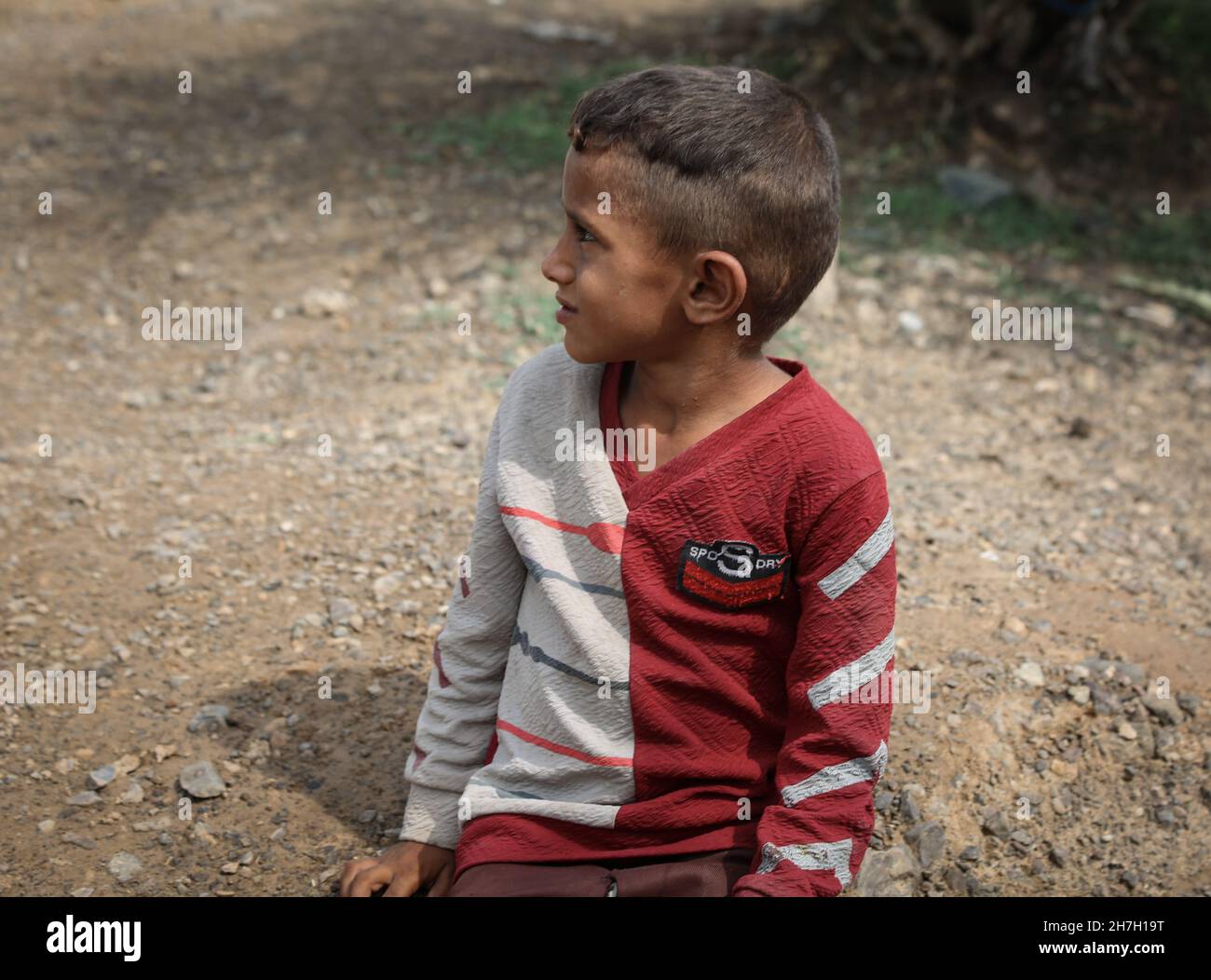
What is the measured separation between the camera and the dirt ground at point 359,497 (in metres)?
2.73

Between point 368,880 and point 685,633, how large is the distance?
30.6 inches

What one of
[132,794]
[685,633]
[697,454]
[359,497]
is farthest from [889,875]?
[359,497]

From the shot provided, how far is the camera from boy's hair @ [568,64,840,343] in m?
1.88

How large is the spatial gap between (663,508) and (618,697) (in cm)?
33

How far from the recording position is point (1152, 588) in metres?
3.54

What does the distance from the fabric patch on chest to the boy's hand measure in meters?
0.77

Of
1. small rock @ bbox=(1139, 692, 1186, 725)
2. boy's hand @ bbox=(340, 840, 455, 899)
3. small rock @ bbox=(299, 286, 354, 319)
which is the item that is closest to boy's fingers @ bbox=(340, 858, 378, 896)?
boy's hand @ bbox=(340, 840, 455, 899)

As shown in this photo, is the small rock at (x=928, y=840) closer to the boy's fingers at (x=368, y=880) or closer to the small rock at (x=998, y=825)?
the small rock at (x=998, y=825)

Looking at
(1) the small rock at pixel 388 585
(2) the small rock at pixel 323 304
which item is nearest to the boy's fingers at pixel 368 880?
(1) the small rock at pixel 388 585

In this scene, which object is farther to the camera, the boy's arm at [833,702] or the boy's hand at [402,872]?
the boy's hand at [402,872]

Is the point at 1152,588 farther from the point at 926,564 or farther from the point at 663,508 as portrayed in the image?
the point at 663,508

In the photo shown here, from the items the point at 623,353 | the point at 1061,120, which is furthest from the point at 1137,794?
the point at 1061,120

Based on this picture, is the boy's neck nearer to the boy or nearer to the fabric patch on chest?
the boy

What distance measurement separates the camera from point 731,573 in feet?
6.57
